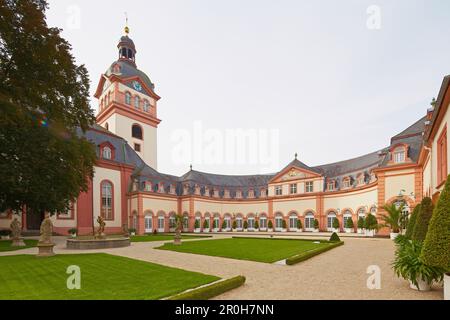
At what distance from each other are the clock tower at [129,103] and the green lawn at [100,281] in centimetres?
3686

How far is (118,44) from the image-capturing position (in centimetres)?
5166

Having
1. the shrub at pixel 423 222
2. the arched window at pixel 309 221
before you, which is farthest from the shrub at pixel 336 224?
the shrub at pixel 423 222

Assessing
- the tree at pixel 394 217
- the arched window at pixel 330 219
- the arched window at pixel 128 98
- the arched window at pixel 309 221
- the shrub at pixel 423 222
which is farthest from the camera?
the arched window at pixel 128 98

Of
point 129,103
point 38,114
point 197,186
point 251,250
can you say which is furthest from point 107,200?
point 251,250

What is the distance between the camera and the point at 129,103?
47.2 metres

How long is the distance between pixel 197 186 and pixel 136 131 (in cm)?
1523

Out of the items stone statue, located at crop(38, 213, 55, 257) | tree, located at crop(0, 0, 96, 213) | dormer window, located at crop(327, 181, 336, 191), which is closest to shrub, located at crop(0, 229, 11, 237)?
tree, located at crop(0, 0, 96, 213)

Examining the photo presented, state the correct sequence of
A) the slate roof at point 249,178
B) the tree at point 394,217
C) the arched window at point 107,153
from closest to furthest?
the tree at point 394,217 → the slate roof at point 249,178 → the arched window at point 107,153

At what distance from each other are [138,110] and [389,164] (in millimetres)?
40016

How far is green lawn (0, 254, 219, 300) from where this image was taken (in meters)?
6.94

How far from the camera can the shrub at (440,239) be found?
247 inches

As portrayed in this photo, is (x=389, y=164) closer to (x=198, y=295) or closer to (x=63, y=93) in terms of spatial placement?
(x=198, y=295)

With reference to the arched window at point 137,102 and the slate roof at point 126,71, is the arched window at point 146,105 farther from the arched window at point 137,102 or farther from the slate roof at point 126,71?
the slate roof at point 126,71
